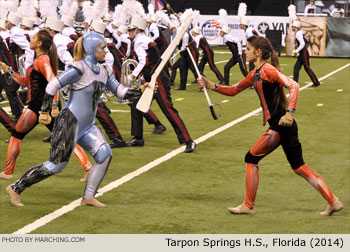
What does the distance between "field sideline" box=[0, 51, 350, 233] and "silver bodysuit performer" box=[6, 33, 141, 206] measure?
442 millimetres

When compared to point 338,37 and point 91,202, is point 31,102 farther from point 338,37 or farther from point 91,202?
point 338,37

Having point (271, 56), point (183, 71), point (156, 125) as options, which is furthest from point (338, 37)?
point (271, 56)

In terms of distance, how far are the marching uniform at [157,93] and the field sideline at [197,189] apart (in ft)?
1.14

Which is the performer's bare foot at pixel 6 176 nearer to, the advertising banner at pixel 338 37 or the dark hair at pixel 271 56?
the dark hair at pixel 271 56

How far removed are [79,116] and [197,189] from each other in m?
2.06

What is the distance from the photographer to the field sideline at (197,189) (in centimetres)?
792

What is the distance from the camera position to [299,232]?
7691 mm

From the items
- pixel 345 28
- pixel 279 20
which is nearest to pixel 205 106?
pixel 345 28

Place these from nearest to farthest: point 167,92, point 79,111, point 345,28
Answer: point 79,111 < point 167,92 < point 345,28

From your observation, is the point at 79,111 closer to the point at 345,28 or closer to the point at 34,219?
the point at 34,219

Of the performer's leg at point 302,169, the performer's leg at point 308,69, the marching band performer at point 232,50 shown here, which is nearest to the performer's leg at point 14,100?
the performer's leg at point 302,169

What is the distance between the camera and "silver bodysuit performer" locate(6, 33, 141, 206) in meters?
8.15

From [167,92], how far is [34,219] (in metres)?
4.87

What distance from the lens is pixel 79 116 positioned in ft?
26.9
